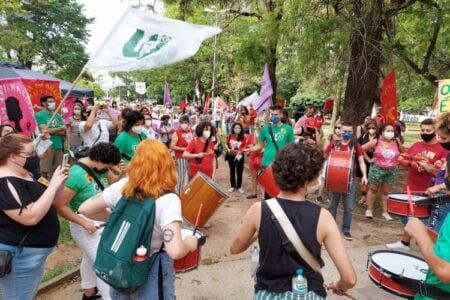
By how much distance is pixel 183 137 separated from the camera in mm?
6855

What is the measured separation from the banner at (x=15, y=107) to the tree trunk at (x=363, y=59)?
6413 mm

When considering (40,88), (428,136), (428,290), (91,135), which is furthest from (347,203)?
(40,88)

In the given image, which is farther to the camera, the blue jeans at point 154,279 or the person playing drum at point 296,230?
the blue jeans at point 154,279

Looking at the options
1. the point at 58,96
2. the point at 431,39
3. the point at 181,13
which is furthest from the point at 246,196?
the point at 431,39

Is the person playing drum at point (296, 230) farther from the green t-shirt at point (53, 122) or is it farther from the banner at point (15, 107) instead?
the green t-shirt at point (53, 122)

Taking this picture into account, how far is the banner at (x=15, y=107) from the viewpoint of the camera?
5.43 meters

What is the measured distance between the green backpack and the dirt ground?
201 centimetres

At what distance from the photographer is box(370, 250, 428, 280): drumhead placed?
8.92ft

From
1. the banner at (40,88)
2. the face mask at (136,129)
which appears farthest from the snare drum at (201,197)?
the banner at (40,88)

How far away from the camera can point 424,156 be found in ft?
16.2

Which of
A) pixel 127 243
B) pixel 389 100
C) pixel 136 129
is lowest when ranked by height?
pixel 127 243

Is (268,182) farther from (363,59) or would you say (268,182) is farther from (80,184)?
(363,59)

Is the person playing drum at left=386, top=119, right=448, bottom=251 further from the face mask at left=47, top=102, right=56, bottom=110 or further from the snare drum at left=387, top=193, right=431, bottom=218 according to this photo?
the face mask at left=47, top=102, right=56, bottom=110

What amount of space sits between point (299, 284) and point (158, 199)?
3.06 feet
